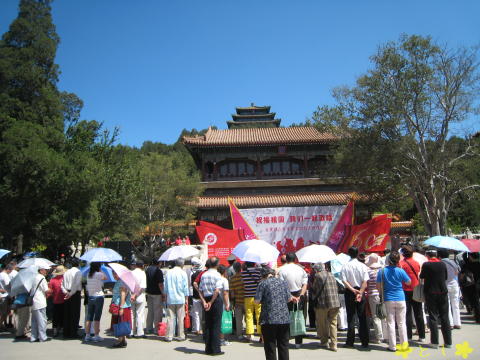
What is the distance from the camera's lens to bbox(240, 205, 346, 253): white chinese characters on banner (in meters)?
12.2

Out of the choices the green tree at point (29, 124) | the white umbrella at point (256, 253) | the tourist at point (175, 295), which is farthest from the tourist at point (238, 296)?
the green tree at point (29, 124)

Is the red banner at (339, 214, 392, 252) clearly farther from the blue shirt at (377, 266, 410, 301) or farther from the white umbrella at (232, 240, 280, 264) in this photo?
the white umbrella at (232, 240, 280, 264)

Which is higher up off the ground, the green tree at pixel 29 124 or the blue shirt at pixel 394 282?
the green tree at pixel 29 124

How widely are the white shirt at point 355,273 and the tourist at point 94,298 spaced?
4490 mm

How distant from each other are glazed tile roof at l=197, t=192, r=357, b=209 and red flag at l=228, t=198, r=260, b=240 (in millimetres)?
11358

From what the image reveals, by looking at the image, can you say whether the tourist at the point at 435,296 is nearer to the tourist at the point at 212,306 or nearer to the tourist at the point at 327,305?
the tourist at the point at 327,305

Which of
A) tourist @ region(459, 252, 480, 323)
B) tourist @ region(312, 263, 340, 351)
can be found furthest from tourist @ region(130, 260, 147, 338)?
tourist @ region(459, 252, 480, 323)

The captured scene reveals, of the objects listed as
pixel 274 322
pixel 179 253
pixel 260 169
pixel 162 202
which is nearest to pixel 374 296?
pixel 274 322

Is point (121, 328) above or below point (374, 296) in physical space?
below

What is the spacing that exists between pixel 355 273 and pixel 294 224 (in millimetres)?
5742

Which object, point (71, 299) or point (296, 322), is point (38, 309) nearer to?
point (71, 299)

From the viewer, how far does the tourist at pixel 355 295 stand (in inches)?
259

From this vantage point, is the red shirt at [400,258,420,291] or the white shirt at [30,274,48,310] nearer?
the red shirt at [400,258,420,291]

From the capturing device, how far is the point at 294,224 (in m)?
12.4
